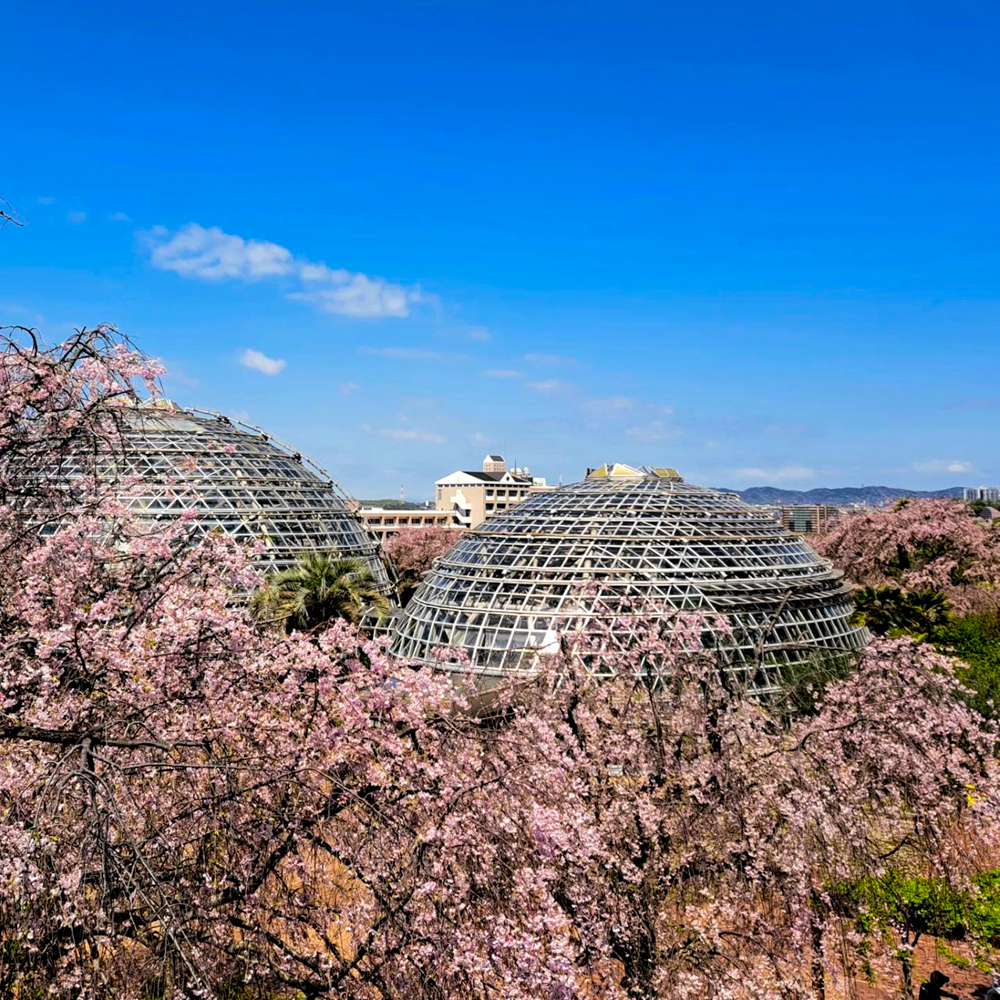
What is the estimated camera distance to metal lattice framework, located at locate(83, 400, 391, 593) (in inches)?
1399

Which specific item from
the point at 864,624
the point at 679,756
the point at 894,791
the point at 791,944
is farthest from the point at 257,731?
the point at 864,624

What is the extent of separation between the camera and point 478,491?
4380 inches

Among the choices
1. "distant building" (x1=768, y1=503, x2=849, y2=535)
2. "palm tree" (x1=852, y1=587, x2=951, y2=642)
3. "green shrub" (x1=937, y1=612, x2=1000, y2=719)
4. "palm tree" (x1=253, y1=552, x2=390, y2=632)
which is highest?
"distant building" (x1=768, y1=503, x2=849, y2=535)

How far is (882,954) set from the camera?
13242mm

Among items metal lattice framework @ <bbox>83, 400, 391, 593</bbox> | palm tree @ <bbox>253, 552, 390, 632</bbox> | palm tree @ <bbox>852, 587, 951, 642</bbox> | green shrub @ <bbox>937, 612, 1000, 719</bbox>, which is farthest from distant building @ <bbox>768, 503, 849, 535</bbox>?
metal lattice framework @ <bbox>83, 400, 391, 593</bbox>

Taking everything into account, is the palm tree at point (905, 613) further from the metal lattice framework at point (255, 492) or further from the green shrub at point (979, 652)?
the metal lattice framework at point (255, 492)

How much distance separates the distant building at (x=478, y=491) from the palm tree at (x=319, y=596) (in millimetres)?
80080

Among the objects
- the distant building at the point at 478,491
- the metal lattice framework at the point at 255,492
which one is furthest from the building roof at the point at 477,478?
the metal lattice framework at the point at 255,492

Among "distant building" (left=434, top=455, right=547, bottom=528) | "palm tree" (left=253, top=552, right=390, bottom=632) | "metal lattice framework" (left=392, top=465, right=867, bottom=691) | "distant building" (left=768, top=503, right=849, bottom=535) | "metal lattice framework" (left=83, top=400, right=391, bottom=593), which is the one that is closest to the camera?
"palm tree" (left=253, top=552, right=390, bottom=632)

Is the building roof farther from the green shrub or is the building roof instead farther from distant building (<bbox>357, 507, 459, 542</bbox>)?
the green shrub

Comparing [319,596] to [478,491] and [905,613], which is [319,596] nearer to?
[905,613]

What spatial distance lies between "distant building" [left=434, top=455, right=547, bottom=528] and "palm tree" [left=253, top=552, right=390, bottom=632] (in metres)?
80.1

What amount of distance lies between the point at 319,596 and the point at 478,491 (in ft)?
288

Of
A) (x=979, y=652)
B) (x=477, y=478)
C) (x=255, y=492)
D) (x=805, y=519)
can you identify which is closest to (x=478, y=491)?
(x=477, y=478)
